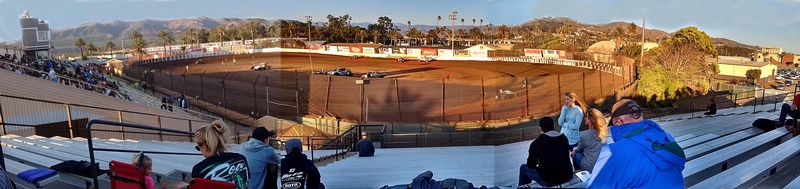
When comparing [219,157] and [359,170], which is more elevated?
[219,157]

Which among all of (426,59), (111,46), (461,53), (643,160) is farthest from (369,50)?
(643,160)

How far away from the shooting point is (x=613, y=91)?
1251cm

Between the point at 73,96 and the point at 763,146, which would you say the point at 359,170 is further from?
the point at 73,96

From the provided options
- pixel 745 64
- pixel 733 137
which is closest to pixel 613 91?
pixel 745 64

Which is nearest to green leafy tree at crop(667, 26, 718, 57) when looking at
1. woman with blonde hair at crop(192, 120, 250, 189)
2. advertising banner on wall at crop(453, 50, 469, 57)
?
woman with blonde hair at crop(192, 120, 250, 189)

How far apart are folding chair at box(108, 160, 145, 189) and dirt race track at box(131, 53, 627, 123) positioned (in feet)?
25.3

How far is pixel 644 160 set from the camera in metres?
1.14

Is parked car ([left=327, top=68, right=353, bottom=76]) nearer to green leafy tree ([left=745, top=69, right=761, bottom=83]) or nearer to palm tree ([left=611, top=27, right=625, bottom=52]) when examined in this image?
palm tree ([left=611, top=27, right=625, bottom=52])

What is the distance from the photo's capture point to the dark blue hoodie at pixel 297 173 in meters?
1.90

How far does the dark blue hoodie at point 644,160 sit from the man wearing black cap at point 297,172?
121 cm

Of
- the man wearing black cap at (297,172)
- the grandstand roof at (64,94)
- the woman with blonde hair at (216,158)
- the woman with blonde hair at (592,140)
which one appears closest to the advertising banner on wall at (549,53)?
the grandstand roof at (64,94)

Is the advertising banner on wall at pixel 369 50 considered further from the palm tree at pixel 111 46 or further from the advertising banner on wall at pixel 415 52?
the palm tree at pixel 111 46

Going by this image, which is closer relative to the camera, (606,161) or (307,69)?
(606,161)

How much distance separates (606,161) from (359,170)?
2601 millimetres
